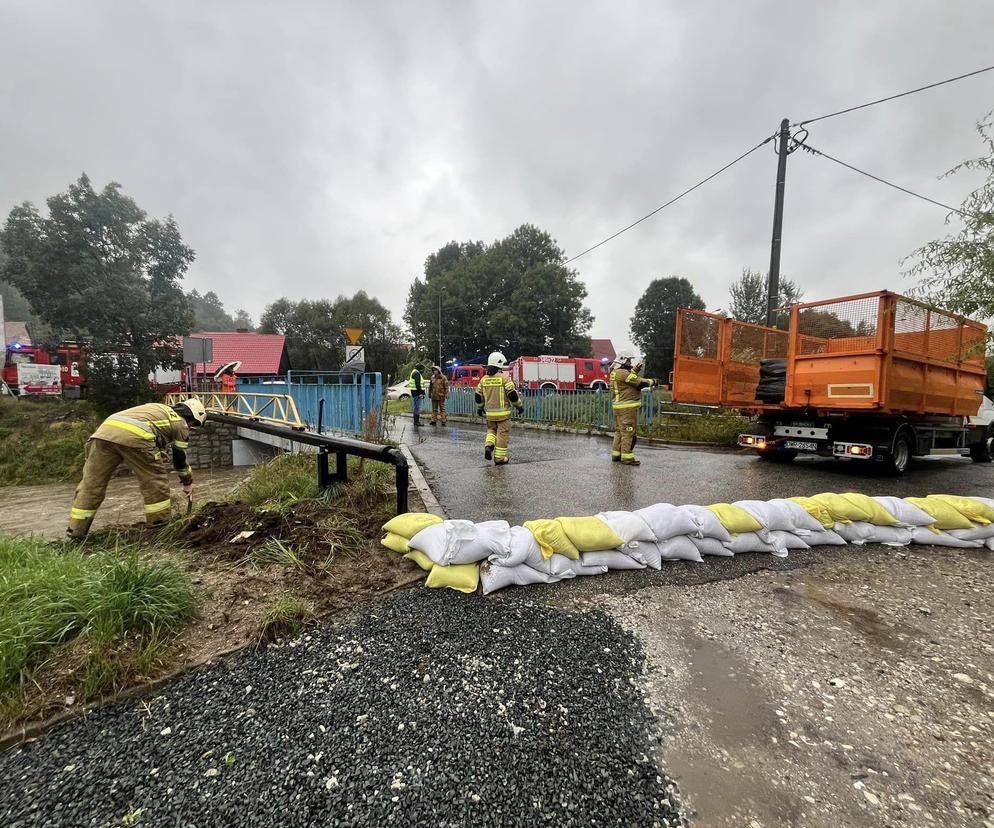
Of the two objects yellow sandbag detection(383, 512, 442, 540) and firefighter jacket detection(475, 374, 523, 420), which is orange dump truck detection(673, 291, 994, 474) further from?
yellow sandbag detection(383, 512, 442, 540)

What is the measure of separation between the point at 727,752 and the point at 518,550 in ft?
4.68

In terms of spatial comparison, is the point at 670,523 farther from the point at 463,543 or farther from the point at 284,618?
the point at 284,618

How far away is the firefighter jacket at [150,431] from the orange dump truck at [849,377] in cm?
712

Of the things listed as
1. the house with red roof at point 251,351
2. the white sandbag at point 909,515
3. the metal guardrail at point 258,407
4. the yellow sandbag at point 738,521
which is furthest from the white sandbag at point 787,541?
the house with red roof at point 251,351

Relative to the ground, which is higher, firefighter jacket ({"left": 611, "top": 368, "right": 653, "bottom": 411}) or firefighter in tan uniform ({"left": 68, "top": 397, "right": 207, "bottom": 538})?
firefighter jacket ({"left": 611, "top": 368, "right": 653, "bottom": 411})

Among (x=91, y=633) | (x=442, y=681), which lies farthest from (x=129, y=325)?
(x=442, y=681)

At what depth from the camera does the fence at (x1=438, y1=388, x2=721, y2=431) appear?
10.8 meters

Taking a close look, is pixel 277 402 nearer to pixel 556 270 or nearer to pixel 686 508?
pixel 686 508

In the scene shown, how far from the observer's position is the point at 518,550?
2.81m

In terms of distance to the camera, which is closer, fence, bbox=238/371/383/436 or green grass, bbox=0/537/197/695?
Result: green grass, bbox=0/537/197/695

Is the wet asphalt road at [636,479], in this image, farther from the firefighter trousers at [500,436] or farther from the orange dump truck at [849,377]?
the orange dump truck at [849,377]

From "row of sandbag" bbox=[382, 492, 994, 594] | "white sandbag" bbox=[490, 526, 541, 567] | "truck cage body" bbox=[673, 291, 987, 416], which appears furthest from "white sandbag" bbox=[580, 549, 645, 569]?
"truck cage body" bbox=[673, 291, 987, 416]

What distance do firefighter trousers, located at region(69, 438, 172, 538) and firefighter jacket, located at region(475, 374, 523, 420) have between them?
4.04 m

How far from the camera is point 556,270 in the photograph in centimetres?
3853
